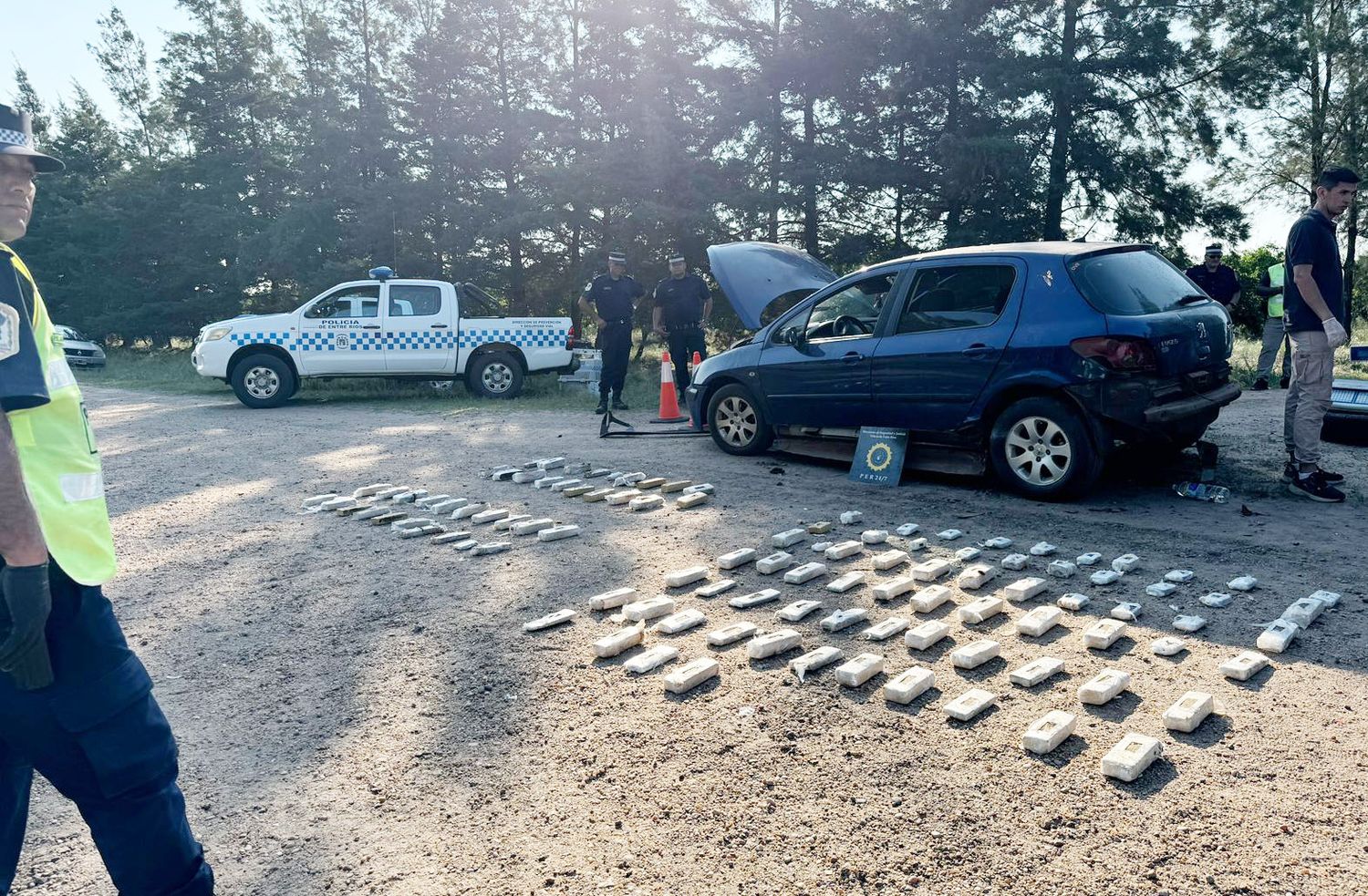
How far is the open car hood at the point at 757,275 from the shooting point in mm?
10758

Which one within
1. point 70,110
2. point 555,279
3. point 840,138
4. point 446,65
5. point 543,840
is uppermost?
point 70,110

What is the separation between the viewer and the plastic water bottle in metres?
6.27

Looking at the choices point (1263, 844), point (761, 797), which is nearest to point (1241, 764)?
point (1263, 844)

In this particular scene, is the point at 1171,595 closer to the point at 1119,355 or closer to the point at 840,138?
the point at 1119,355

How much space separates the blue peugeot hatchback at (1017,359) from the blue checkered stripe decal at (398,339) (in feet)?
23.4

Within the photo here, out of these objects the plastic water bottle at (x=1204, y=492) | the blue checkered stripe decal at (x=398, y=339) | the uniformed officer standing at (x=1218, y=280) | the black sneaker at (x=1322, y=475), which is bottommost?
the plastic water bottle at (x=1204, y=492)

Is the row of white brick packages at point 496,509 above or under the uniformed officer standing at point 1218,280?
under

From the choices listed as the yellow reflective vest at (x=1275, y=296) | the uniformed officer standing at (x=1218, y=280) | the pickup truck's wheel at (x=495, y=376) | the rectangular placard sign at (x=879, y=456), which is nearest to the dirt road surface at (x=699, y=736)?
the rectangular placard sign at (x=879, y=456)

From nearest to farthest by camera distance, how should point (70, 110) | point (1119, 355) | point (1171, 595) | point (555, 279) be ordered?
point (1171, 595) < point (1119, 355) < point (555, 279) < point (70, 110)

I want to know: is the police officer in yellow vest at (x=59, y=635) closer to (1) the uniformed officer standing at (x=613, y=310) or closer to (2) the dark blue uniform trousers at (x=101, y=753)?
(2) the dark blue uniform trousers at (x=101, y=753)

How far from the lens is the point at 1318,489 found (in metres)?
6.16

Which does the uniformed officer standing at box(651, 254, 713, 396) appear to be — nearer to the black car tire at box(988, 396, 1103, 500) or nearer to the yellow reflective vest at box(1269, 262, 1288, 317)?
the black car tire at box(988, 396, 1103, 500)

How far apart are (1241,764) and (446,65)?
2581 centimetres

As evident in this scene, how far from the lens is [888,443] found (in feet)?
23.0
